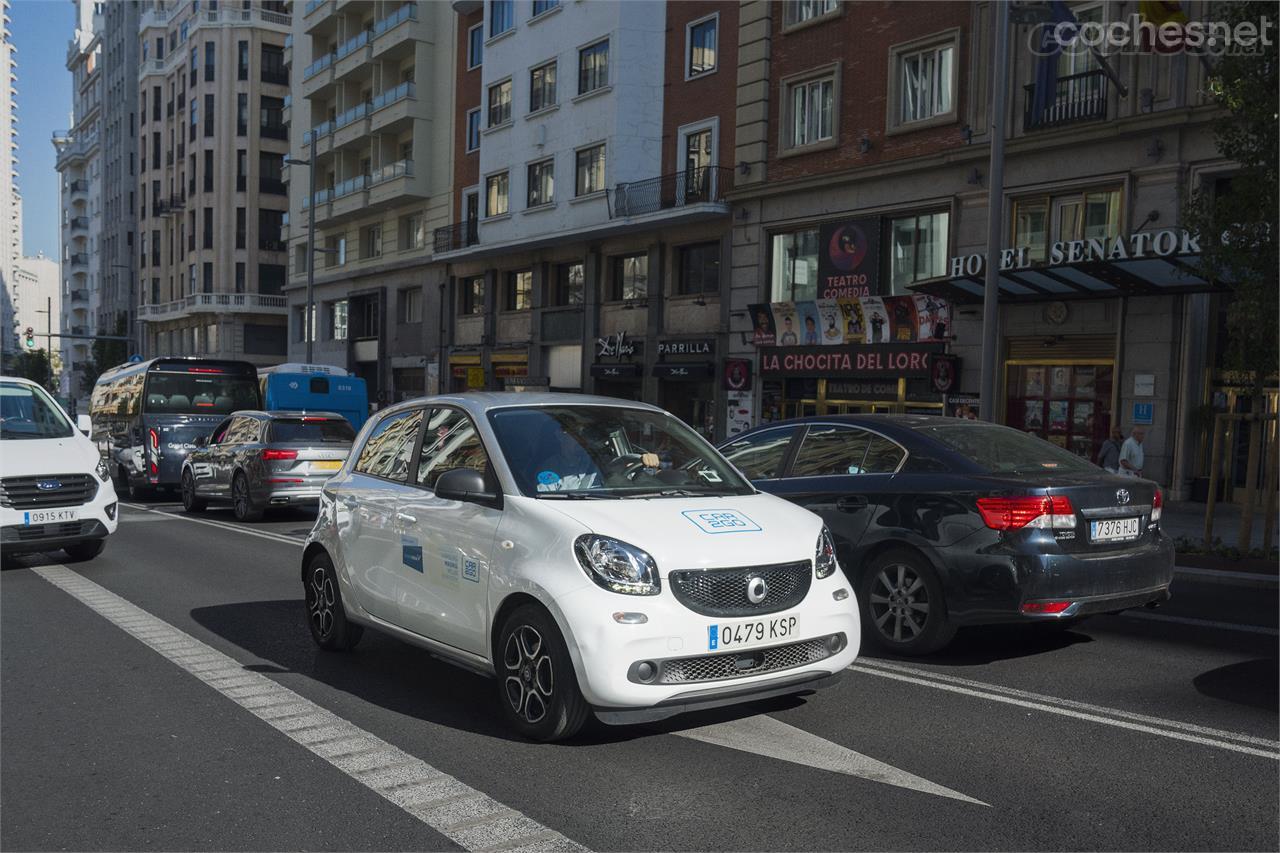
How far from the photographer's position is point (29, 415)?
11.1 meters

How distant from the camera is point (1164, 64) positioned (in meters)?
18.3

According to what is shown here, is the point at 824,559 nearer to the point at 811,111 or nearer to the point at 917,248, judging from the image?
the point at 917,248

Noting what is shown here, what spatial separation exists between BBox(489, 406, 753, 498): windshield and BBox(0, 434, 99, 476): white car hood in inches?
256

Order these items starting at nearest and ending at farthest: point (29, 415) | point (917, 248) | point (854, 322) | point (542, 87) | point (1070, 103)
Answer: point (29, 415) < point (1070, 103) < point (917, 248) < point (854, 322) < point (542, 87)

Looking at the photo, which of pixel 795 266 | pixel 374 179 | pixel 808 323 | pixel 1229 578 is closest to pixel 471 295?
pixel 374 179

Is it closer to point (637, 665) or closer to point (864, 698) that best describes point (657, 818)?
point (637, 665)

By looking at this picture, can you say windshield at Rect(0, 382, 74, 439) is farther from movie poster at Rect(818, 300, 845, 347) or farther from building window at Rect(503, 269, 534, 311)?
building window at Rect(503, 269, 534, 311)

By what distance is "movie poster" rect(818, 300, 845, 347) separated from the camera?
24094 mm

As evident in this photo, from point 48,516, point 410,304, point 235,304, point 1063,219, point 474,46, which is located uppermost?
point 474,46

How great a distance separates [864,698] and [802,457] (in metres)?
2.35

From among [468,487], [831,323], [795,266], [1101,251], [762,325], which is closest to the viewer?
[468,487]

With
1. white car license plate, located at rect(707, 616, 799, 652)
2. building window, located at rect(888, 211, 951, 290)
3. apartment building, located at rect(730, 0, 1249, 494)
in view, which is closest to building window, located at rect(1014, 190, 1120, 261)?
apartment building, located at rect(730, 0, 1249, 494)

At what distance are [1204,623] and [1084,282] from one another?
11470 millimetres

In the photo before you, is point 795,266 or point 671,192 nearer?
point 795,266
